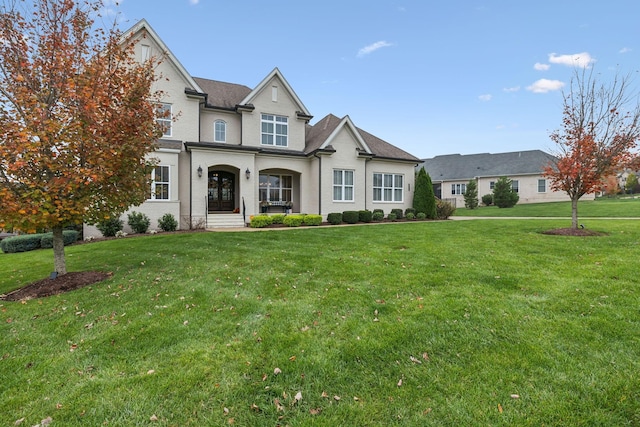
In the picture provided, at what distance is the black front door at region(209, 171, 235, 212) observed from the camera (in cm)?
1923

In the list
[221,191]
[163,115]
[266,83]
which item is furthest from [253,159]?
[163,115]

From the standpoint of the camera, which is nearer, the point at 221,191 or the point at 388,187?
the point at 221,191

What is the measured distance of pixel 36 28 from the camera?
6.26m

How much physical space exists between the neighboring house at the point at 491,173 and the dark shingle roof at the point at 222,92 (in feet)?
81.7

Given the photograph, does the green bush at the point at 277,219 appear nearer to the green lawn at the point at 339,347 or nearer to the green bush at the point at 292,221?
the green bush at the point at 292,221

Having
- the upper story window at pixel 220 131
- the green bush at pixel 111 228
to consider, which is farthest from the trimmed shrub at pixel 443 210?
Result: the green bush at pixel 111 228

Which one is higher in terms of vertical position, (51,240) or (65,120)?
(65,120)

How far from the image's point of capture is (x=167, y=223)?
14.9m

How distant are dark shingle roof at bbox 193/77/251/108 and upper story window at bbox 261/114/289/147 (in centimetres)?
237

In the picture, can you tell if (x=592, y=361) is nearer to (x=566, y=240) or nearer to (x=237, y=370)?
(x=237, y=370)

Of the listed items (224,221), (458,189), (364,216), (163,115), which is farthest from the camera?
(458,189)

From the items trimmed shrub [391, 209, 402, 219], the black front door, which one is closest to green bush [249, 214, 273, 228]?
the black front door

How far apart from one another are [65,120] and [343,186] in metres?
15.1

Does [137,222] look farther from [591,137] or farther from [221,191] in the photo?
[591,137]
